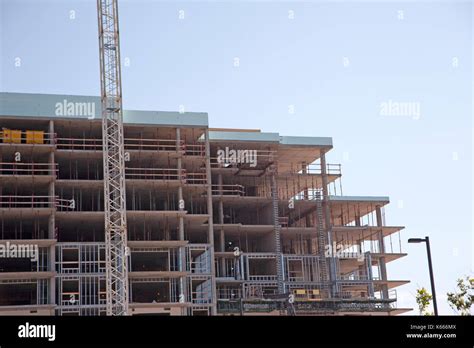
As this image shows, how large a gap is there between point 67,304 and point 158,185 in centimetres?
1341

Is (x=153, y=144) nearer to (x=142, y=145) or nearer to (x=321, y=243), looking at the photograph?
(x=142, y=145)

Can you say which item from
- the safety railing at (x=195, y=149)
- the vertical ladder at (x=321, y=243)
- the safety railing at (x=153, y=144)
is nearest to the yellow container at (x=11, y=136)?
the safety railing at (x=153, y=144)

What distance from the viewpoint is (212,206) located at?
263ft

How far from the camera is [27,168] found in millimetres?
72438

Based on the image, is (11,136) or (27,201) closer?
(11,136)

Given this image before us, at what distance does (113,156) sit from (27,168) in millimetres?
8574

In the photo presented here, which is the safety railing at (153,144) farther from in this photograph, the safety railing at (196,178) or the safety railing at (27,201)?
the safety railing at (27,201)

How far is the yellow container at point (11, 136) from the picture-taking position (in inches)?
2726

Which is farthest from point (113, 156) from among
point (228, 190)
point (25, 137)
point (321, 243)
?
point (321, 243)

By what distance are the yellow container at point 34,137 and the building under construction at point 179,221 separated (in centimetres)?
12

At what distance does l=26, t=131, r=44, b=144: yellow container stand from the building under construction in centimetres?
12

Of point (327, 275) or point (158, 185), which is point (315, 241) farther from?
point (158, 185)

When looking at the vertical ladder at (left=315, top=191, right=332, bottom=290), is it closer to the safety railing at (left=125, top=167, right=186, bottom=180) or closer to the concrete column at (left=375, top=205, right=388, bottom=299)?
the concrete column at (left=375, top=205, right=388, bottom=299)
